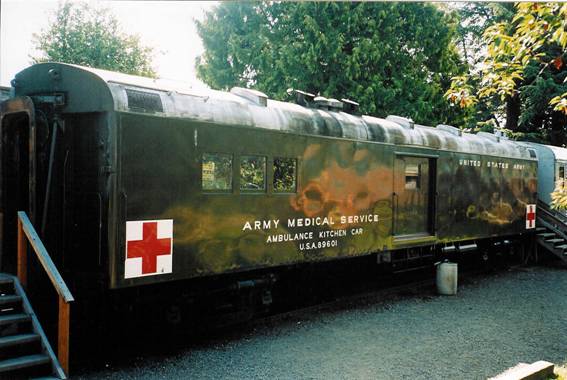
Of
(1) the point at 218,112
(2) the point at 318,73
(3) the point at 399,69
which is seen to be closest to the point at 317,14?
(2) the point at 318,73

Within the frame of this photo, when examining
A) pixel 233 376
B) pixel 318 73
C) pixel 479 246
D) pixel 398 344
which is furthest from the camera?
pixel 318 73

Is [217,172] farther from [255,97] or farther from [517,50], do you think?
[517,50]

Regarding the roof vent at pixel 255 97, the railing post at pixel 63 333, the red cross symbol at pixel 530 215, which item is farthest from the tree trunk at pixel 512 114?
the railing post at pixel 63 333

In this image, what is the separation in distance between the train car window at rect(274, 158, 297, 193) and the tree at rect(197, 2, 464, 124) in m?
10.2

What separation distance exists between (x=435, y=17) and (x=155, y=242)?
15971 mm

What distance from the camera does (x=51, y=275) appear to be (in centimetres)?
565

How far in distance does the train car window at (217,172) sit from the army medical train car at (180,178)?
18mm

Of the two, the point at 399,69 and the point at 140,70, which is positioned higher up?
the point at 140,70

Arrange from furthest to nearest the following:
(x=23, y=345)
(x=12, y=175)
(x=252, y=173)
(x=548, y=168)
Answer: (x=548, y=168) → (x=252, y=173) → (x=12, y=175) → (x=23, y=345)

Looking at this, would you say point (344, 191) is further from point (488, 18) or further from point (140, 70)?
point (140, 70)

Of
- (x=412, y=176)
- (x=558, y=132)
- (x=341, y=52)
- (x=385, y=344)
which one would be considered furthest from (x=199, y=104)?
(x=558, y=132)

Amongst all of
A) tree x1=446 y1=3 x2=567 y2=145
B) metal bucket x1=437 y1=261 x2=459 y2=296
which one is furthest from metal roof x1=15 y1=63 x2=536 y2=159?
tree x1=446 y1=3 x2=567 y2=145

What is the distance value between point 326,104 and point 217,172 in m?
2.91

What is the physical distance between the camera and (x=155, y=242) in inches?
247
